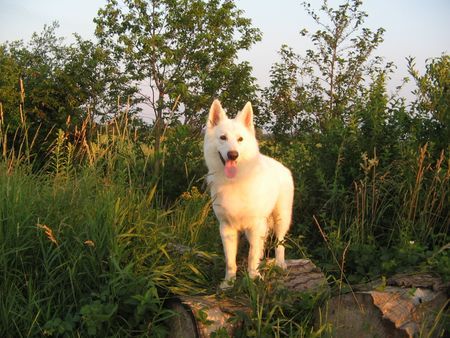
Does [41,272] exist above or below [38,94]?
below

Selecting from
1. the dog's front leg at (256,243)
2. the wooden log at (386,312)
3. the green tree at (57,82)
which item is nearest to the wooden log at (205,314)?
the wooden log at (386,312)

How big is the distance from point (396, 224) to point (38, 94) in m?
9.85

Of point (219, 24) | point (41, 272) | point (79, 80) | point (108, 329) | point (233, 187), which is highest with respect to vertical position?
point (219, 24)

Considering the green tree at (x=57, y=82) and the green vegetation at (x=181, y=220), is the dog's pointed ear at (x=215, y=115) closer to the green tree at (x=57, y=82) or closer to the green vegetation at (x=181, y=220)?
the green vegetation at (x=181, y=220)

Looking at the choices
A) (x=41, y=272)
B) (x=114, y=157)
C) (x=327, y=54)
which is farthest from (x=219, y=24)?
(x=41, y=272)

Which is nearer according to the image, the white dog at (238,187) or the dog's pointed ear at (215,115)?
the white dog at (238,187)

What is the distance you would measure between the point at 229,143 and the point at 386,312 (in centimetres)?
177

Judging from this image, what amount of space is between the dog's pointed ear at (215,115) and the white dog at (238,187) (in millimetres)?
80

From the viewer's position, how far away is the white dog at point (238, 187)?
406 centimetres

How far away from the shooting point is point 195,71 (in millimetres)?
14680

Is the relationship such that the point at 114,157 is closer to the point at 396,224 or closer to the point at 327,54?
the point at 396,224

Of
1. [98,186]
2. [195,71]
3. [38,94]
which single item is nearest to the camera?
[98,186]

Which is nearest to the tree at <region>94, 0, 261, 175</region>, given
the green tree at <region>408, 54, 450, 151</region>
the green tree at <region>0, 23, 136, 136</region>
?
the green tree at <region>0, 23, 136, 136</region>

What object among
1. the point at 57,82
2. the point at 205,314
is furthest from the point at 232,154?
the point at 57,82
